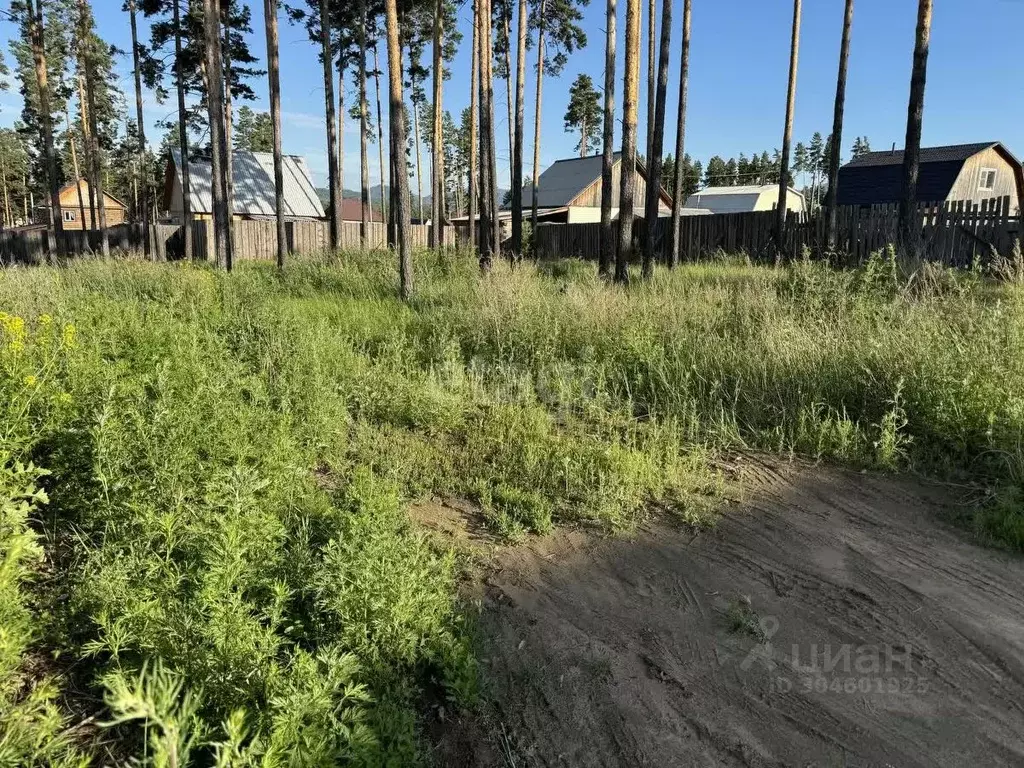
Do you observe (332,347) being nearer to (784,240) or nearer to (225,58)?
(784,240)

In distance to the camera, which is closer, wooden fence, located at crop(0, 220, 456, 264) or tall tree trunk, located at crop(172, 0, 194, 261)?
tall tree trunk, located at crop(172, 0, 194, 261)

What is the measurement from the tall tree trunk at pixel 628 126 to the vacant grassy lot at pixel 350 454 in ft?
9.95

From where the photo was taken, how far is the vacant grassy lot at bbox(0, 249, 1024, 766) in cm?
230

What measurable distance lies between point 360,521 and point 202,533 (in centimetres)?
71

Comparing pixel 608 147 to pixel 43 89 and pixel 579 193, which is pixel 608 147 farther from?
pixel 579 193

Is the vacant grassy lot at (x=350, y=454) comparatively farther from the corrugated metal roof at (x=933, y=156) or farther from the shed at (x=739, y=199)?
the shed at (x=739, y=199)

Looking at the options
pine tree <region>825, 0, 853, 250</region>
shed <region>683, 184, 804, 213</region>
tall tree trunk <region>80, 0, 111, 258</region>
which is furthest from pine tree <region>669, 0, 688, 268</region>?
shed <region>683, 184, 804, 213</region>

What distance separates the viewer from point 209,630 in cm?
229

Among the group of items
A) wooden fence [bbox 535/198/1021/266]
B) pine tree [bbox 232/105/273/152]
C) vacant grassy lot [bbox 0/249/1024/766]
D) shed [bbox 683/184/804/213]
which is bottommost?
vacant grassy lot [bbox 0/249/1024/766]

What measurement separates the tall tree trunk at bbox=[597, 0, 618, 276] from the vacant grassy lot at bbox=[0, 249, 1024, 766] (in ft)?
16.9

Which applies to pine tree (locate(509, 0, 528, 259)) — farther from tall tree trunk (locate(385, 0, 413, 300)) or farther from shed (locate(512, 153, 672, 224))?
shed (locate(512, 153, 672, 224))

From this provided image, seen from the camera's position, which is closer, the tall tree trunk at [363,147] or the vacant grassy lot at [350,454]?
the vacant grassy lot at [350,454]

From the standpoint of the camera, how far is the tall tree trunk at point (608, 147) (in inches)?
582

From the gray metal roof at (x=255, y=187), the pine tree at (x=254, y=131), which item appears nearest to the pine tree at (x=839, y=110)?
the gray metal roof at (x=255, y=187)
